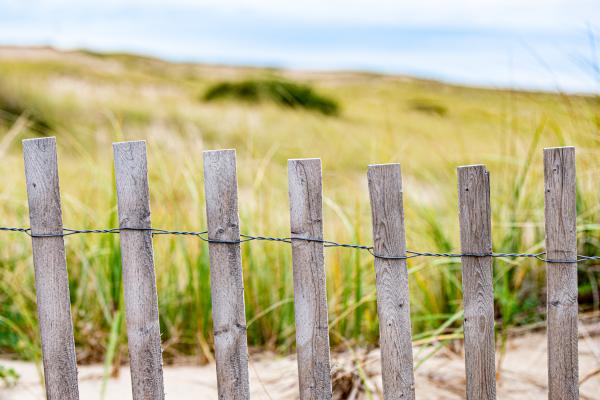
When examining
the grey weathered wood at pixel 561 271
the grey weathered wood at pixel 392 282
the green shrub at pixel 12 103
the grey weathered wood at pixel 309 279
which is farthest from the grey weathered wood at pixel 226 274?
the green shrub at pixel 12 103

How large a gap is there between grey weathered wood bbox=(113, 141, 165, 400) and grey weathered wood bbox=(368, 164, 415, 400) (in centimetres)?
65

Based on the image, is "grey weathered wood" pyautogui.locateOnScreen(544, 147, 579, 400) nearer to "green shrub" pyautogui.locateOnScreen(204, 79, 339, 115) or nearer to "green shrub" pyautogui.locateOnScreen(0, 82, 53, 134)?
"green shrub" pyautogui.locateOnScreen(0, 82, 53, 134)

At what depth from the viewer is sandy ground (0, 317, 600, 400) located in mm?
2479

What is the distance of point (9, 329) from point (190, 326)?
3.25 ft

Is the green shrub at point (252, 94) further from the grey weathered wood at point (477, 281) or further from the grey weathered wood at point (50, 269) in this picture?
the grey weathered wood at point (477, 281)

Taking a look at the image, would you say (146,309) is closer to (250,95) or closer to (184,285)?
→ (184,285)

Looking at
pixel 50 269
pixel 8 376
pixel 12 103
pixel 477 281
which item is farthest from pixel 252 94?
pixel 477 281

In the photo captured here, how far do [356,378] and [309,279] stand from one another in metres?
0.86

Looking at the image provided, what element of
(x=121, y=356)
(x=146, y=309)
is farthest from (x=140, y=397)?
(x=121, y=356)

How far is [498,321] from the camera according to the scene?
3199 millimetres

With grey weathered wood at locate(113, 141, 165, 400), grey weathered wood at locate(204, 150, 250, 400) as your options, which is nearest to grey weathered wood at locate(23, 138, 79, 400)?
grey weathered wood at locate(113, 141, 165, 400)

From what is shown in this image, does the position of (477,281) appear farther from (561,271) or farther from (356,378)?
(356,378)

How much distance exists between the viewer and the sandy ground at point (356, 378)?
2479 millimetres

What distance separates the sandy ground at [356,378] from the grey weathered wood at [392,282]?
0.55 m
